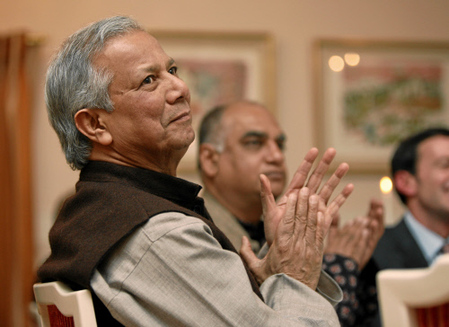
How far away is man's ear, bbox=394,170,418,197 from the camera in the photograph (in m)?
2.73

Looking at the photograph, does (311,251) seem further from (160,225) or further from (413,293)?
(413,293)

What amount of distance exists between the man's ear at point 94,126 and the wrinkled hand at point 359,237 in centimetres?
93

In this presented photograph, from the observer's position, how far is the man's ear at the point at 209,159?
230 cm

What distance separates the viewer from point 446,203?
8.57 feet

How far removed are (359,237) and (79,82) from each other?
3.59ft

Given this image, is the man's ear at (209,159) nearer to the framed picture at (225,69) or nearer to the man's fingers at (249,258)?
the man's fingers at (249,258)

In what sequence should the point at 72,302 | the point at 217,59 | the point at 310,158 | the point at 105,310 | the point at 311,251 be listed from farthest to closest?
1. the point at 217,59
2. the point at 310,158
3. the point at 311,251
4. the point at 105,310
5. the point at 72,302

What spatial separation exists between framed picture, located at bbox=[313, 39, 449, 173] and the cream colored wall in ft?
0.26

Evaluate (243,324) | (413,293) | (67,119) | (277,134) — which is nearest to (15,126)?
(277,134)

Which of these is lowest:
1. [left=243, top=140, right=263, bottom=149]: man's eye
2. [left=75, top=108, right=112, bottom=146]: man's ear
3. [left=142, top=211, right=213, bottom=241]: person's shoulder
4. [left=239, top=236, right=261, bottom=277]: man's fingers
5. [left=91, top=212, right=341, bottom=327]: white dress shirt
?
[left=239, top=236, right=261, bottom=277]: man's fingers

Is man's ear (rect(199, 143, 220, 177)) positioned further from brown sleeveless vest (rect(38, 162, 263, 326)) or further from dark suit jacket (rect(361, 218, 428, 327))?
brown sleeveless vest (rect(38, 162, 263, 326))

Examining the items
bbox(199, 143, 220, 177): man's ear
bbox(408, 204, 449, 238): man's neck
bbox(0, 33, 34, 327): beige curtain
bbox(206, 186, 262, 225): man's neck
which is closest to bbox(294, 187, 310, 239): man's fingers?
bbox(206, 186, 262, 225): man's neck

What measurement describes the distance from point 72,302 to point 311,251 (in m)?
0.54

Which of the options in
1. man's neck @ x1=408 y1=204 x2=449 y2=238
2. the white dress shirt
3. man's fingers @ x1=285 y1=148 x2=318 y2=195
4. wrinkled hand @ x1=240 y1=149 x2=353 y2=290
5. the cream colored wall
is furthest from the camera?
the cream colored wall
